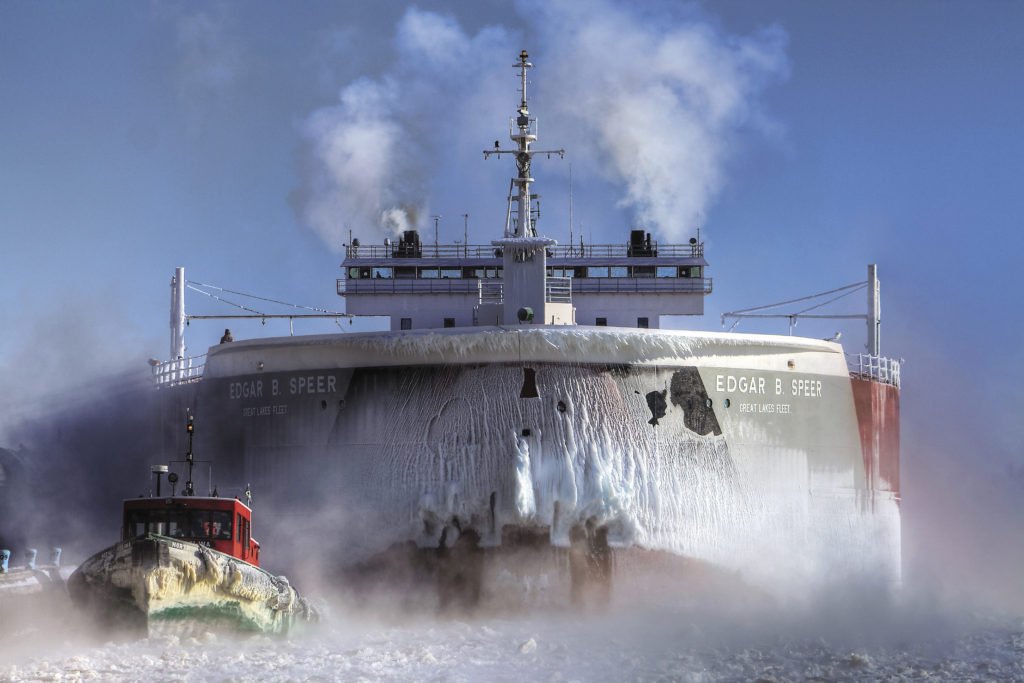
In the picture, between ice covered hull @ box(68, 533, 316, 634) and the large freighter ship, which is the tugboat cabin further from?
the large freighter ship

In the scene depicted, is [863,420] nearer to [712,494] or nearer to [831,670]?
[712,494]

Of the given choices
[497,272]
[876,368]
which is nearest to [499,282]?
[497,272]

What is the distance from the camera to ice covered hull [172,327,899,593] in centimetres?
3266

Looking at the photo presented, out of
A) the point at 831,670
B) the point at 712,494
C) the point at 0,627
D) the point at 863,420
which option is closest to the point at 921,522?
the point at 863,420

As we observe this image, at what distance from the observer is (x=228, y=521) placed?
99.1ft

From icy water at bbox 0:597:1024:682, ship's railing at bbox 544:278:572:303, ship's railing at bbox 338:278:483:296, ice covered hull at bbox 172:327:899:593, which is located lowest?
icy water at bbox 0:597:1024:682

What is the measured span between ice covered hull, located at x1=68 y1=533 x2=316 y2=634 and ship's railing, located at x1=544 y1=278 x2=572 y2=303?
12802mm

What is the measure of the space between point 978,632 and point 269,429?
57.0ft

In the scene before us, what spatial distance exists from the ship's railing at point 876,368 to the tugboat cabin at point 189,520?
54.5 ft

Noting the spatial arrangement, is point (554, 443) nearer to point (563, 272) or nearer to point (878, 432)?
point (878, 432)

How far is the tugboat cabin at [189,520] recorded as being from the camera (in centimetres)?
2989

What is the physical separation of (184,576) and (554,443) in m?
8.71

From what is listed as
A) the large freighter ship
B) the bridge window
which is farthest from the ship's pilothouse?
the large freighter ship

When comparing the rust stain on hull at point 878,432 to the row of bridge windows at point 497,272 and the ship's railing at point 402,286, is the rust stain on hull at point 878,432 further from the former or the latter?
the ship's railing at point 402,286
